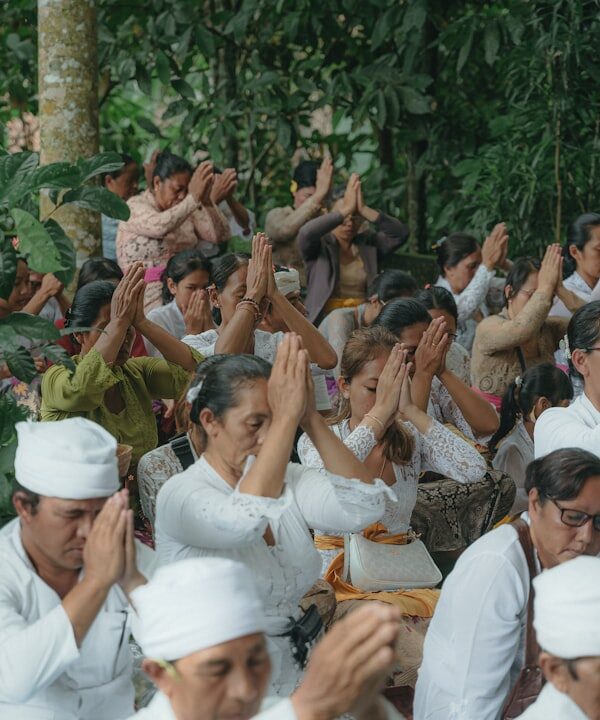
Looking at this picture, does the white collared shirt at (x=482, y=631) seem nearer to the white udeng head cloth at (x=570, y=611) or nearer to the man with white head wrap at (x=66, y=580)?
the white udeng head cloth at (x=570, y=611)

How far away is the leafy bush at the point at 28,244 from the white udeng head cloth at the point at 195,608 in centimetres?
93

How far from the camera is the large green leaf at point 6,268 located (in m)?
3.28

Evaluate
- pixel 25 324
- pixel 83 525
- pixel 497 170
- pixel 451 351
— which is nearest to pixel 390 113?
pixel 497 170

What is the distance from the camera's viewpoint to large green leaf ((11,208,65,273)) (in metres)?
3.11

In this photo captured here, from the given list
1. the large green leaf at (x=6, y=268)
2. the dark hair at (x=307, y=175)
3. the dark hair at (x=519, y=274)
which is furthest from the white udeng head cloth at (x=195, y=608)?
the dark hair at (x=307, y=175)

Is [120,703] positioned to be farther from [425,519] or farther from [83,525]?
[425,519]

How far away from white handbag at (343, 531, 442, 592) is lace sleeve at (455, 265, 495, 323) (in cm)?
261

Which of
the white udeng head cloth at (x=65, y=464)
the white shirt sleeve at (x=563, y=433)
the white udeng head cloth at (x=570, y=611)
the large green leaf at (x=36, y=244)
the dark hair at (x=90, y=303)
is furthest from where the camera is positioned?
the dark hair at (x=90, y=303)

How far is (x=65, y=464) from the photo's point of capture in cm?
272

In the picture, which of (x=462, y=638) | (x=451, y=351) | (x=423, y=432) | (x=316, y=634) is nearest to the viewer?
(x=462, y=638)

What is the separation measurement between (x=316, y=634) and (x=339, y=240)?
399 cm

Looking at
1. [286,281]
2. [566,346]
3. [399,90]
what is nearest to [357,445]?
[566,346]

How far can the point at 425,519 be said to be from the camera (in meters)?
4.43

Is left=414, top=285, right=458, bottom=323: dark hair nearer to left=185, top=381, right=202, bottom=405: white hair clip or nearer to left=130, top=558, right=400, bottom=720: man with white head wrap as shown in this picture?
left=185, top=381, right=202, bottom=405: white hair clip
